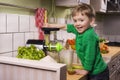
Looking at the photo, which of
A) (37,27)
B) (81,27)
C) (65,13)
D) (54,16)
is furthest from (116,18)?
(81,27)

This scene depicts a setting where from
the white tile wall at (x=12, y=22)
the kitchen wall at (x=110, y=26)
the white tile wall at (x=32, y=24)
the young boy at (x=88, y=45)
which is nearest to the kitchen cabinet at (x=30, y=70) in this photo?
the young boy at (x=88, y=45)

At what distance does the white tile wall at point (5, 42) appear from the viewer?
1.29m

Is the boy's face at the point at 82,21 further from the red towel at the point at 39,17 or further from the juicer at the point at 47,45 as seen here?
the red towel at the point at 39,17

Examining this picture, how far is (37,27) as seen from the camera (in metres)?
1.67

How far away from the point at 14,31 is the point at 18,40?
0.08 meters

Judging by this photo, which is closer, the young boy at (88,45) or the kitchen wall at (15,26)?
the young boy at (88,45)

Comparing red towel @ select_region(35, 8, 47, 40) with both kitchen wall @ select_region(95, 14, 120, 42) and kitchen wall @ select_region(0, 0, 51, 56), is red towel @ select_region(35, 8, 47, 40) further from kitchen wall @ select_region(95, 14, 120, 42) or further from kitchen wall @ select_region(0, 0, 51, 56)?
kitchen wall @ select_region(95, 14, 120, 42)

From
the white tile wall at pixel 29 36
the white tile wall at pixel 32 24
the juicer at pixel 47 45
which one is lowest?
the juicer at pixel 47 45

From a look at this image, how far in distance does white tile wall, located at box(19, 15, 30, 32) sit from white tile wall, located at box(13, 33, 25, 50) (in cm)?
5

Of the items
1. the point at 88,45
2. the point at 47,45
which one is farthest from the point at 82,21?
the point at 47,45

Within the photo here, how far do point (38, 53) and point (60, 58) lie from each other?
18 centimetres

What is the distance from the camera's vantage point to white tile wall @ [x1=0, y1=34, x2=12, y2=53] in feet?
4.24

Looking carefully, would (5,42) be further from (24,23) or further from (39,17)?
(39,17)

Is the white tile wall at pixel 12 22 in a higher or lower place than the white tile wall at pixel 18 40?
higher
